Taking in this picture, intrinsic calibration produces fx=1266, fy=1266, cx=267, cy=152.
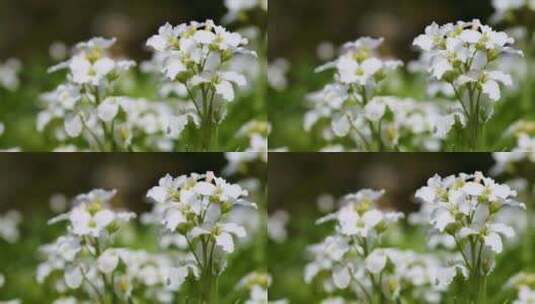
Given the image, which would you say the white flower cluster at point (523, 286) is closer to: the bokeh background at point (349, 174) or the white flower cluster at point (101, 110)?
the bokeh background at point (349, 174)

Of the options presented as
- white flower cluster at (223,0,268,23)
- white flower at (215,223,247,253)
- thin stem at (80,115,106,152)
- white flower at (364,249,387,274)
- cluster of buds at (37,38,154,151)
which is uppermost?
white flower cluster at (223,0,268,23)

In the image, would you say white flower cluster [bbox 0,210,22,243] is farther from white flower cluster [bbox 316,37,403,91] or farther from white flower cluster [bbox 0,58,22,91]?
white flower cluster [bbox 316,37,403,91]

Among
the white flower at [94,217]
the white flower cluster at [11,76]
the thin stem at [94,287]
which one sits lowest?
the thin stem at [94,287]

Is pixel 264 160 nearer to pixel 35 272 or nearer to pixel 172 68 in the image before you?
pixel 172 68

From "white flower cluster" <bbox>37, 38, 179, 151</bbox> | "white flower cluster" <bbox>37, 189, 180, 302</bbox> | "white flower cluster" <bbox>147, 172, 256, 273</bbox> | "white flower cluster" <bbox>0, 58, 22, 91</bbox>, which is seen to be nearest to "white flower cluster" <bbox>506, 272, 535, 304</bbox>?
"white flower cluster" <bbox>147, 172, 256, 273</bbox>

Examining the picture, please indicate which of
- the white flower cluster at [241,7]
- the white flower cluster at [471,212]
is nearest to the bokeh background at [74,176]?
the white flower cluster at [241,7]

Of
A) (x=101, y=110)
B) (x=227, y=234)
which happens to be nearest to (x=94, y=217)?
(x=101, y=110)
